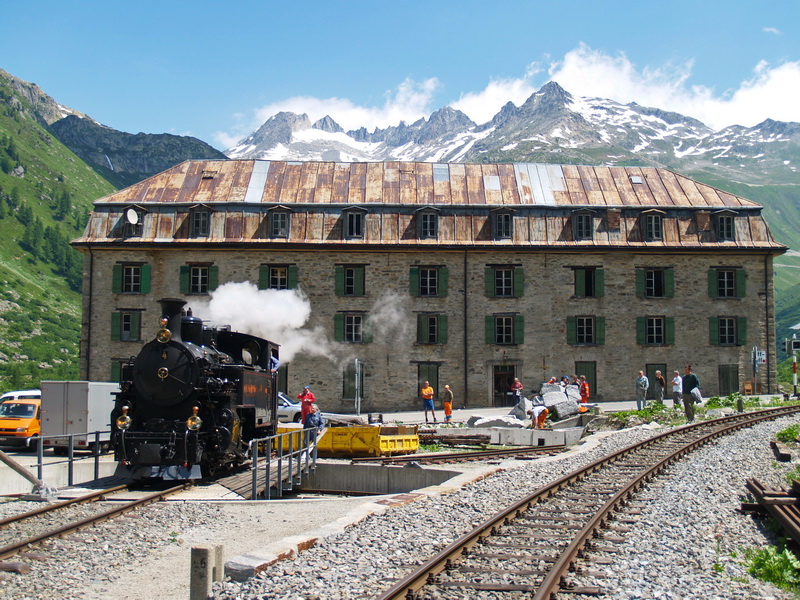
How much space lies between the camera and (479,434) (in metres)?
23.1

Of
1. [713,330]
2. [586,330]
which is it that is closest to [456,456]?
[586,330]

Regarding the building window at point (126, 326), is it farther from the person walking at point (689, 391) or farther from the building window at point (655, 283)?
the person walking at point (689, 391)

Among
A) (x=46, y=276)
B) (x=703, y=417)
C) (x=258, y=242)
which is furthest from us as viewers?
(x=46, y=276)

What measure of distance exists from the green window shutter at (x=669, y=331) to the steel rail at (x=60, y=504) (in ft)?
90.5

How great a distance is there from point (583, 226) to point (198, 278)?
688 inches

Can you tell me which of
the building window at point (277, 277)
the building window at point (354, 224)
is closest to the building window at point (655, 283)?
the building window at point (354, 224)

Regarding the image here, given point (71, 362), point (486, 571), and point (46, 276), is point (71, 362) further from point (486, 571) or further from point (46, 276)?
point (486, 571)

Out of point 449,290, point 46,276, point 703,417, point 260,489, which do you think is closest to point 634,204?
point 449,290

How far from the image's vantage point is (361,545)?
9.02m

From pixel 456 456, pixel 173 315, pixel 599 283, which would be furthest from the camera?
pixel 599 283

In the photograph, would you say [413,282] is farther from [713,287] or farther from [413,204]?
[713,287]

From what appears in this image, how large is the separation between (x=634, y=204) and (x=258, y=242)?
1746 centimetres

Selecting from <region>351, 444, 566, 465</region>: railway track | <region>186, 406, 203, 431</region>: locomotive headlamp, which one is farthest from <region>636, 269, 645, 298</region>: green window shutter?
<region>186, 406, 203, 431</region>: locomotive headlamp

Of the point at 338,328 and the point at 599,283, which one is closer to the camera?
the point at 338,328
